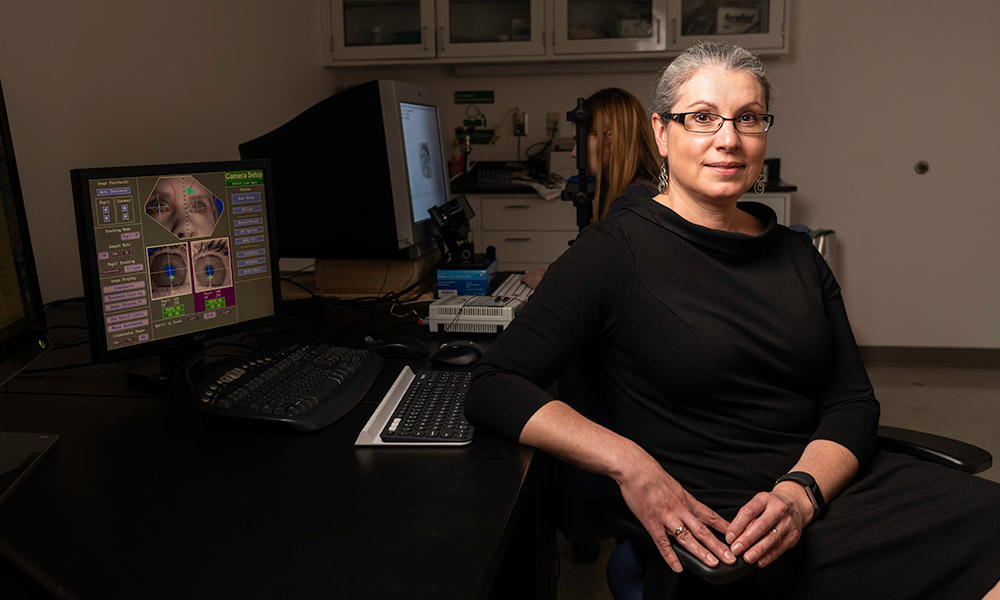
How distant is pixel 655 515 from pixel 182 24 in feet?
7.05

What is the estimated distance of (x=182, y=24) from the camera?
7.77ft

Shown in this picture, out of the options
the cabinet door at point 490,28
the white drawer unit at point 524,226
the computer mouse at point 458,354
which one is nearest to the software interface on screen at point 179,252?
the computer mouse at point 458,354

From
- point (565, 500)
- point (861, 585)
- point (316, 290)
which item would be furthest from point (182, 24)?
point (861, 585)

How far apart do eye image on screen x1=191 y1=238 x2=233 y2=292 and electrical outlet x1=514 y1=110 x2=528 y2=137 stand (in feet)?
9.67

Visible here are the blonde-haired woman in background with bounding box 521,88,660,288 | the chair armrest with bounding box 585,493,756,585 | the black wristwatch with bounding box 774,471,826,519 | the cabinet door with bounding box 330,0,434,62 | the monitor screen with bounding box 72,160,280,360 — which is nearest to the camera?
the chair armrest with bounding box 585,493,756,585

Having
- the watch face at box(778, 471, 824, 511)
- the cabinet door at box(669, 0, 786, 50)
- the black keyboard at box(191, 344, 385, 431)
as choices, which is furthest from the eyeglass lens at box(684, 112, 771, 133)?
the cabinet door at box(669, 0, 786, 50)

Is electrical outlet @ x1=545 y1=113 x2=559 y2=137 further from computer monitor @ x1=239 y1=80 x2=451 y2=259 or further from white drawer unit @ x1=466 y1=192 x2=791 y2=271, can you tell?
computer monitor @ x1=239 y1=80 x2=451 y2=259

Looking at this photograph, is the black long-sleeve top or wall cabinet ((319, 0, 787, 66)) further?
wall cabinet ((319, 0, 787, 66))

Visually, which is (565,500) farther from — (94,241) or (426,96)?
(426,96)

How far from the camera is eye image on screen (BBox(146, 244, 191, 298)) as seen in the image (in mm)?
1258

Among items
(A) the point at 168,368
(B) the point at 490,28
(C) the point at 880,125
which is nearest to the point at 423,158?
(A) the point at 168,368

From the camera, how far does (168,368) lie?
1.32 m

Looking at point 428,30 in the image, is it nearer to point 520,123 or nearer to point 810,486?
point 520,123

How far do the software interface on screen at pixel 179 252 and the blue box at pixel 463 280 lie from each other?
56cm
